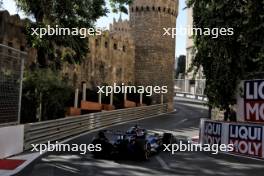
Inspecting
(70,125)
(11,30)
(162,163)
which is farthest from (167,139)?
(11,30)

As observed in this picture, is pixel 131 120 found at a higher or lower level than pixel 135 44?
lower

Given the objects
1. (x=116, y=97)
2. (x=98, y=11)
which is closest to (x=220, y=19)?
(x=98, y=11)

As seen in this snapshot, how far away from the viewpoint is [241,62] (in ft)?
36.4

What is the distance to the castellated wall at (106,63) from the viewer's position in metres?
34.7

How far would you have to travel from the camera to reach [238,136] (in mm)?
9062

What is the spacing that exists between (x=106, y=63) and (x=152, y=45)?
793 centimetres

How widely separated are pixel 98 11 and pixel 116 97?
14.7 m

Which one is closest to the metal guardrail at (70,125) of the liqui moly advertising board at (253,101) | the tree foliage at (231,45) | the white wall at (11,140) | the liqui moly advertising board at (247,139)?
the white wall at (11,140)

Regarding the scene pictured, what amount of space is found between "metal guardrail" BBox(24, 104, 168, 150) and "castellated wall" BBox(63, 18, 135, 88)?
4.95 m

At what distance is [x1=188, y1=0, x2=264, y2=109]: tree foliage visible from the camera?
11008mm

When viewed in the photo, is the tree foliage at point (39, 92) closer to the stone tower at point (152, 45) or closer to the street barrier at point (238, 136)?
the street barrier at point (238, 136)

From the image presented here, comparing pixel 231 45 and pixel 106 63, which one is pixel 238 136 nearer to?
pixel 231 45

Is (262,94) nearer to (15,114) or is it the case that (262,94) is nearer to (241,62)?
(241,62)

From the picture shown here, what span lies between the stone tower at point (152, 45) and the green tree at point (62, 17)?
23106 mm
